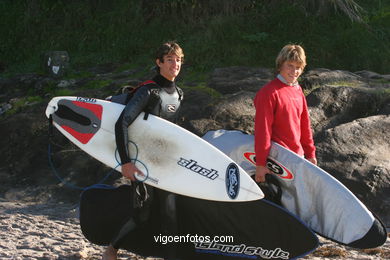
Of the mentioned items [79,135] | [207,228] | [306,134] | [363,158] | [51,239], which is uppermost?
[306,134]

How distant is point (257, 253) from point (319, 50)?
5853 mm

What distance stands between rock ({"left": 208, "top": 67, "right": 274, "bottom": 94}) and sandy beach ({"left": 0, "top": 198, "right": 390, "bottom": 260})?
2.72 metres

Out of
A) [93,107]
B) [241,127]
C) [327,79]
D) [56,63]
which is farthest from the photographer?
[56,63]

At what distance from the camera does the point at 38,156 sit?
5.96 metres

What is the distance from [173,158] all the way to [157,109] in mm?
333

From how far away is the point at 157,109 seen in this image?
3207 mm

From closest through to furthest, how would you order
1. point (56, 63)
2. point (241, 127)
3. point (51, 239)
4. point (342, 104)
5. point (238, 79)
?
point (51, 239)
point (241, 127)
point (342, 104)
point (238, 79)
point (56, 63)

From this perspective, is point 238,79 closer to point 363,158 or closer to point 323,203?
point 363,158

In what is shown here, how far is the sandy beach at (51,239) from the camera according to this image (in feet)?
12.3

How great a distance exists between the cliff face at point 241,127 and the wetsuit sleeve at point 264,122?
80.1 inches

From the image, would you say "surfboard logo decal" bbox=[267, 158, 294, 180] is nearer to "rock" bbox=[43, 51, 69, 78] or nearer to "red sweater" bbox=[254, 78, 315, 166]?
"red sweater" bbox=[254, 78, 315, 166]

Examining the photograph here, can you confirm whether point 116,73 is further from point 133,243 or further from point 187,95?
point 133,243

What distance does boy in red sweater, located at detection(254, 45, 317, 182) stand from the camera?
309 centimetres

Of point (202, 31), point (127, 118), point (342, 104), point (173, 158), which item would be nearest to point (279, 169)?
point (173, 158)
